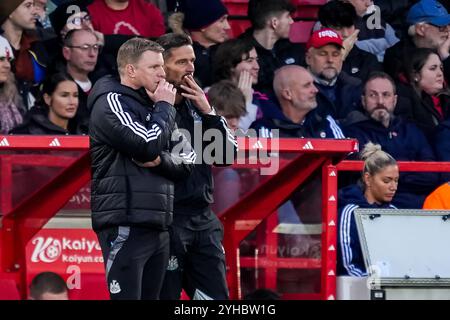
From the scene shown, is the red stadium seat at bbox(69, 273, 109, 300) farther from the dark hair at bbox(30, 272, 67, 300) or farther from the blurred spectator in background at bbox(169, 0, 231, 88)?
the blurred spectator in background at bbox(169, 0, 231, 88)

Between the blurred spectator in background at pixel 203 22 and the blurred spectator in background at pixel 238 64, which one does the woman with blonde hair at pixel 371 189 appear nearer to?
the blurred spectator in background at pixel 238 64

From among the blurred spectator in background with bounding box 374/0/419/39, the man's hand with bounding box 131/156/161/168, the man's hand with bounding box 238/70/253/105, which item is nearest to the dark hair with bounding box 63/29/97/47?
the man's hand with bounding box 238/70/253/105

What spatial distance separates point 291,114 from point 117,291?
10.2 ft

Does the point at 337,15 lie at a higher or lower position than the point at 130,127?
higher

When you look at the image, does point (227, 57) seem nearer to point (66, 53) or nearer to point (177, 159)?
point (66, 53)

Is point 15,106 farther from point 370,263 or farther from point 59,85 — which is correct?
point 370,263

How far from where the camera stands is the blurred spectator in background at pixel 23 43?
959cm

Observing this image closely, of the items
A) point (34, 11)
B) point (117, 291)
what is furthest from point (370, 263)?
point (34, 11)

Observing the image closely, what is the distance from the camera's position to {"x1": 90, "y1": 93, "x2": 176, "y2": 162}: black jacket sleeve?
22.2ft

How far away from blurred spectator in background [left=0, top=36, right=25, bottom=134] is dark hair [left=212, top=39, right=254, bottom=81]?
1419mm

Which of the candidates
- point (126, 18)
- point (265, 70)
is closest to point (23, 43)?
point (126, 18)

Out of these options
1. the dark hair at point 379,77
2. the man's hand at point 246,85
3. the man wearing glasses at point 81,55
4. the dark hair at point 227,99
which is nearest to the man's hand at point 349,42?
the dark hair at point 379,77

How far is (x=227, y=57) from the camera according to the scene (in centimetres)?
977

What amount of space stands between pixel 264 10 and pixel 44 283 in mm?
3224
